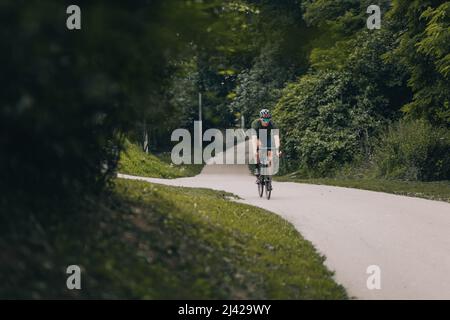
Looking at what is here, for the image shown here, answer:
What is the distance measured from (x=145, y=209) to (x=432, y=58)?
1786cm

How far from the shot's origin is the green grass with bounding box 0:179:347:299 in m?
6.89

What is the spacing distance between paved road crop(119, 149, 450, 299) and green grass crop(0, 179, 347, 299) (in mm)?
603

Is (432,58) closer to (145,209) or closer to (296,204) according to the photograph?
(296,204)

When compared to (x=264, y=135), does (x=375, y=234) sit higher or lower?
lower

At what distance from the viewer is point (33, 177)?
7.10 m

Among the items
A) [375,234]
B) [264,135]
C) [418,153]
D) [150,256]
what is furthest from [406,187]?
[150,256]

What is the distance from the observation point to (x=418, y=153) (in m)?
26.7

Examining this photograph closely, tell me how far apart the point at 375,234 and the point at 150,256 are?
6.71m

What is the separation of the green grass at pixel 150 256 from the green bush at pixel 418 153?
15.1m

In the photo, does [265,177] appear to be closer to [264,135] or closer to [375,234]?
[264,135]

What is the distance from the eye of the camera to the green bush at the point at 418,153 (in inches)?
1046

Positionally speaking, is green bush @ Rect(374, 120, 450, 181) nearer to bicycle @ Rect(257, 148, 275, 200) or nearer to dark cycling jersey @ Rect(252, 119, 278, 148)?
bicycle @ Rect(257, 148, 275, 200)

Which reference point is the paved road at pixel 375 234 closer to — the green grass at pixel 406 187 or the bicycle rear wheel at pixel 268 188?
the bicycle rear wheel at pixel 268 188
